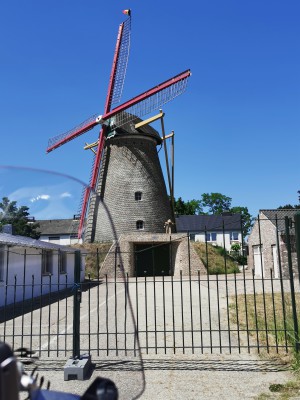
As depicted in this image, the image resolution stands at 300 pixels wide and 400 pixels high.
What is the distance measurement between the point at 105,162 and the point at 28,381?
32.8m

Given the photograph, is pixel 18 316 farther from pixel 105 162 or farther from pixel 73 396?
pixel 105 162

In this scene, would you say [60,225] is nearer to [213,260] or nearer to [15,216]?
[15,216]

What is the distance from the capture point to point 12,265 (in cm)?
1591

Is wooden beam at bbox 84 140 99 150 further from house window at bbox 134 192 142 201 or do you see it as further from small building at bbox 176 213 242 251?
small building at bbox 176 213 242 251

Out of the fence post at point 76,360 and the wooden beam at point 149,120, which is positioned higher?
the wooden beam at point 149,120

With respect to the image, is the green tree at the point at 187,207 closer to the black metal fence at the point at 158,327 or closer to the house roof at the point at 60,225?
the black metal fence at the point at 158,327

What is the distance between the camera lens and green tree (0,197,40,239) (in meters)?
1.91

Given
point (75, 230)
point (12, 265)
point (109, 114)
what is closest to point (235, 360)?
point (75, 230)

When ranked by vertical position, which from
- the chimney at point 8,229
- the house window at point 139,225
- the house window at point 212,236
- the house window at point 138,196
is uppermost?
the house window at point 138,196

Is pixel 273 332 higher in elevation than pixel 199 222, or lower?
lower

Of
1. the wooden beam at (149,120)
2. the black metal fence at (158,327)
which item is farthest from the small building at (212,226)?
the black metal fence at (158,327)

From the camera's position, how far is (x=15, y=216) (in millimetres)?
1943

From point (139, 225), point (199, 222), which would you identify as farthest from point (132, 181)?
point (199, 222)

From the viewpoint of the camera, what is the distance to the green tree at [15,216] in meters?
1.91
